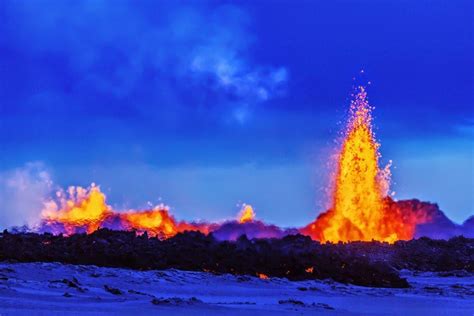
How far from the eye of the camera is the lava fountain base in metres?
21.2

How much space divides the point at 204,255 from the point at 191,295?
5.04 meters

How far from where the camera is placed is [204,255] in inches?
865

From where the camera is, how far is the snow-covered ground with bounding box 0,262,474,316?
1361cm

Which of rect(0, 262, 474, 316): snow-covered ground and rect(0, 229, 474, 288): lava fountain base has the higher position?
rect(0, 229, 474, 288): lava fountain base

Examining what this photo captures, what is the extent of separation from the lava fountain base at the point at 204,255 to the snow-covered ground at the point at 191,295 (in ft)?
3.51

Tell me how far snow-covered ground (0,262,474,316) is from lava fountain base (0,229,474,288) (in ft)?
3.51

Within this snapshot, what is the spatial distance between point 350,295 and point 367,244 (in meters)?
12.6

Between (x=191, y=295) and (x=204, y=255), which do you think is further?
(x=204, y=255)

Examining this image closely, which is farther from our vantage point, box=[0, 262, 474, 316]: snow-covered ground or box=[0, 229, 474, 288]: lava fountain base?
box=[0, 229, 474, 288]: lava fountain base

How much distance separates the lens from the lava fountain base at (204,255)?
2122 cm

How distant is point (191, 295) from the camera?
1694cm

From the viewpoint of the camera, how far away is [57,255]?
70.4 feet

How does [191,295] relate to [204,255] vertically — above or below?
below

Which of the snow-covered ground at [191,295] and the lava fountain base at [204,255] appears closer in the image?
the snow-covered ground at [191,295]
